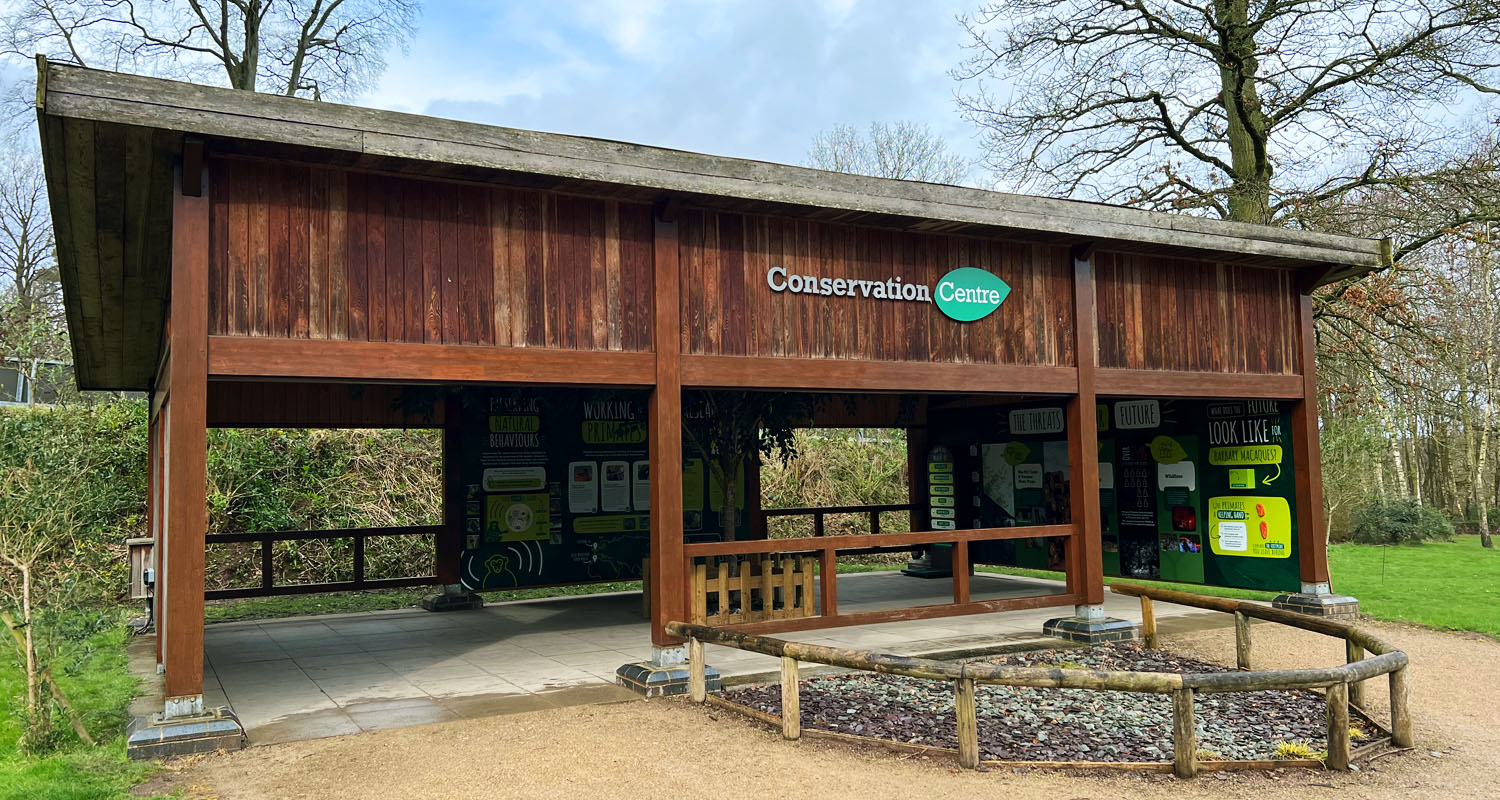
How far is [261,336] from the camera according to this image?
6.12 m

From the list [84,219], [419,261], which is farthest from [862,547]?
[84,219]

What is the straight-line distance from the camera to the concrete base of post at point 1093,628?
8906mm

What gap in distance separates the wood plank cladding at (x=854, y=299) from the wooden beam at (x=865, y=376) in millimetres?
77

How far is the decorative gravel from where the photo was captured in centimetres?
595

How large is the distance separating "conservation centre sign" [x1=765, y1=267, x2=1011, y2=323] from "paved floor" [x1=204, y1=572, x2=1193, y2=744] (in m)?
2.83

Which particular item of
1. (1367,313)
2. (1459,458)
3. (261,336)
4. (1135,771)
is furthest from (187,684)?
(1459,458)

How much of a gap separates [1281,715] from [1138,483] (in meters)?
5.59

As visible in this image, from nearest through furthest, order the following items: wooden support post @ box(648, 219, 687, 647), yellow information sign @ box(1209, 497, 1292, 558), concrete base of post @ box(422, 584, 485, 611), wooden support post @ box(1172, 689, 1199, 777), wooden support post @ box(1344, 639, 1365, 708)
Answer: wooden support post @ box(1172, 689, 1199, 777) < wooden support post @ box(1344, 639, 1365, 708) < wooden support post @ box(648, 219, 687, 647) < yellow information sign @ box(1209, 497, 1292, 558) < concrete base of post @ box(422, 584, 485, 611)

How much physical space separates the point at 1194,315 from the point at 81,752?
30.4ft

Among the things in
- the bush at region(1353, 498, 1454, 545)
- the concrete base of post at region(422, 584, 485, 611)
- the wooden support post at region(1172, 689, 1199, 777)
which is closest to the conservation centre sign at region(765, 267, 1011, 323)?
the wooden support post at region(1172, 689, 1199, 777)

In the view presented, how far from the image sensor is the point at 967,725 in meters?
5.45

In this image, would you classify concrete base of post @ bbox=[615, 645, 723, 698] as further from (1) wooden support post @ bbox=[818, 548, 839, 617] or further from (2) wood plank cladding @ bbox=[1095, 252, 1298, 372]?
(2) wood plank cladding @ bbox=[1095, 252, 1298, 372]

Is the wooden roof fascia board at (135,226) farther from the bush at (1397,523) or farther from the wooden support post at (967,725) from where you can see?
the bush at (1397,523)

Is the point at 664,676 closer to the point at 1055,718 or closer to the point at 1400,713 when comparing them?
the point at 1055,718
